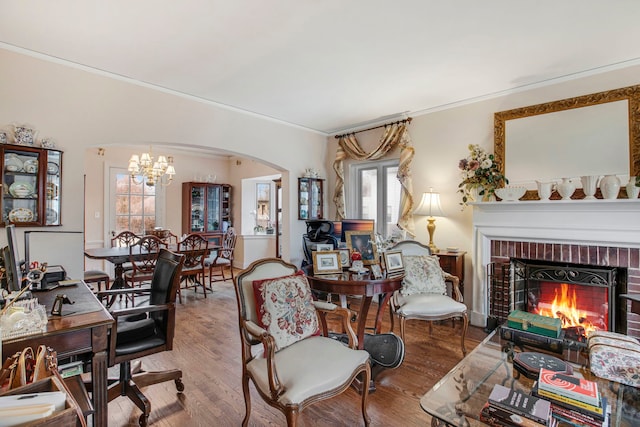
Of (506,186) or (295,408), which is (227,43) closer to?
(295,408)

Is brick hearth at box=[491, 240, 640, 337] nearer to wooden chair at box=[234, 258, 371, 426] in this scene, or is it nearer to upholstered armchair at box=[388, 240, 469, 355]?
upholstered armchair at box=[388, 240, 469, 355]

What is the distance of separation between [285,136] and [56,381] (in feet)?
14.2

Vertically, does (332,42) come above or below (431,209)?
above

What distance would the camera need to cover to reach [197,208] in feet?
22.7

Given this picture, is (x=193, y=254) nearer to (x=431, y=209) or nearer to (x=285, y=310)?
(x=285, y=310)

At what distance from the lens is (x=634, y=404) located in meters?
1.47

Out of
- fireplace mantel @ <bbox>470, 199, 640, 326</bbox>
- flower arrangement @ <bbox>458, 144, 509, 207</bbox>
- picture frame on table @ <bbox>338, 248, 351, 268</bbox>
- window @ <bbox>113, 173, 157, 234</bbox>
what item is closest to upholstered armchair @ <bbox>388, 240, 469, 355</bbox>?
picture frame on table @ <bbox>338, 248, 351, 268</bbox>

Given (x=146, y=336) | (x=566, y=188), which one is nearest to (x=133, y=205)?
(x=146, y=336)

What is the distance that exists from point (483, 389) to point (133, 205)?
265 inches

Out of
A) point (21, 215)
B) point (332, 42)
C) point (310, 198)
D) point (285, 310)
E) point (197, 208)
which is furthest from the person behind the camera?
point (197, 208)

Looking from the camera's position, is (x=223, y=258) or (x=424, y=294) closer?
(x=424, y=294)

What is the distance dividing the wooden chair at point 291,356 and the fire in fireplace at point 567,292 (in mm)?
2151

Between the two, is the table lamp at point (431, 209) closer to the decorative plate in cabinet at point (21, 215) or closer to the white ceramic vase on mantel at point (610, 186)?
the white ceramic vase on mantel at point (610, 186)

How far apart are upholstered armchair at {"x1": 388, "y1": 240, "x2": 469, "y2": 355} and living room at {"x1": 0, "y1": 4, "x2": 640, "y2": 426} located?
0.81m
